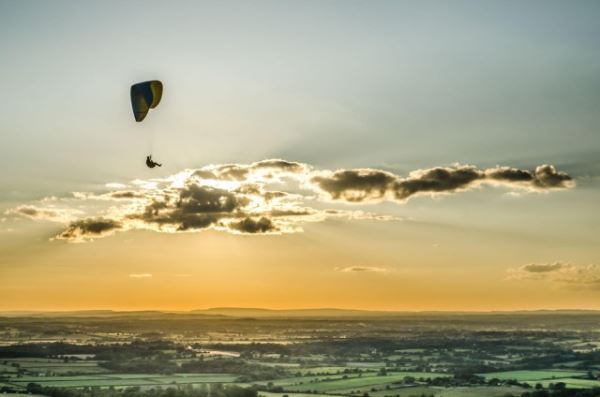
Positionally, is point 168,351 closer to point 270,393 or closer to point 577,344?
point 270,393

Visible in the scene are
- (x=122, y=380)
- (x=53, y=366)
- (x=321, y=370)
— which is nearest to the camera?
(x=122, y=380)

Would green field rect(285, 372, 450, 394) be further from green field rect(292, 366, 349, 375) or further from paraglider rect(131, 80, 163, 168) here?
paraglider rect(131, 80, 163, 168)

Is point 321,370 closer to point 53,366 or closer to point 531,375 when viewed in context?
point 531,375

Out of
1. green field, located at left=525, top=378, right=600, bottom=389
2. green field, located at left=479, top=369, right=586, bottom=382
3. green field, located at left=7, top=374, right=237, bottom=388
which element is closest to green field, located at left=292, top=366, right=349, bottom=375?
green field, located at left=7, top=374, right=237, bottom=388

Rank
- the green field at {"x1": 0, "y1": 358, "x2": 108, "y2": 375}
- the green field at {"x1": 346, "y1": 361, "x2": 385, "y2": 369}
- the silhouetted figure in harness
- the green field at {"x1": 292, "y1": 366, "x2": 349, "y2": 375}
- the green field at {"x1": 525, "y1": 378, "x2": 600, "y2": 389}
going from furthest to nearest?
the green field at {"x1": 346, "y1": 361, "x2": 385, "y2": 369} < the green field at {"x1": 292, "y1": 366, "x2": 349, "y2": 375} < the green field at {"x1": 0, "y1": 358, "x2": 108, "y2": 375} < the green field at {"x1": 525, "y1": 378, "x2": 600, "y2": 389} < the silhouetted figure in harness

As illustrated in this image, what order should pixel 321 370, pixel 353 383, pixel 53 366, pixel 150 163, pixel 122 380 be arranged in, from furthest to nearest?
pixel 53 366 < pixel 321 370 < pixel 122 380 < pixel 353 383 < pixel 150 163

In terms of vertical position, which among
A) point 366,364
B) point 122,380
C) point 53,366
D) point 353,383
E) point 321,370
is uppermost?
point 53,366

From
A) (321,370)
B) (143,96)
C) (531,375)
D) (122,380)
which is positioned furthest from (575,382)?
(143,96)

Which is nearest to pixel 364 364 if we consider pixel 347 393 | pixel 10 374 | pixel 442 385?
pixel 442 385
